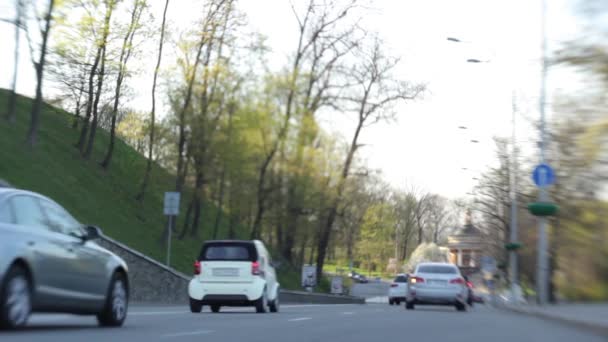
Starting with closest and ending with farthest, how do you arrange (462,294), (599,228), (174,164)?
(599,228) → (462,294) → (174,164)

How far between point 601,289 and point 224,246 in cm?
899

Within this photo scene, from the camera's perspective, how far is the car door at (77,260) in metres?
11.8

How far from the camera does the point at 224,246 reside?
23109 mm

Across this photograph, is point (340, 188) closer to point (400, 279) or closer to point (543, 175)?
point (400, 279)

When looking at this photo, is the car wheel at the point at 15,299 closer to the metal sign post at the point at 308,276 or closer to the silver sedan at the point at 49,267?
the silver sedan at the point at 49,267

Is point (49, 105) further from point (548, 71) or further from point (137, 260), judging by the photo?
point (548, 71)

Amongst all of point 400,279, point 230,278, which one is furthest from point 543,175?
point 400,279

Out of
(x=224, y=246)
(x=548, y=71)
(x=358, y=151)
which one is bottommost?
(x=224, y=246)

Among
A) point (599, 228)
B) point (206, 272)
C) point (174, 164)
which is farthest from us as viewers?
point (174, 164)

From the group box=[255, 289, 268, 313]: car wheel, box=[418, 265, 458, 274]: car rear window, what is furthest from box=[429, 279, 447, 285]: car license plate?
box=[255, 289, 268, 313]: car wheel

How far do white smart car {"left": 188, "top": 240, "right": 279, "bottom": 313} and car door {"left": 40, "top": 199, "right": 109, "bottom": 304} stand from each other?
965cm

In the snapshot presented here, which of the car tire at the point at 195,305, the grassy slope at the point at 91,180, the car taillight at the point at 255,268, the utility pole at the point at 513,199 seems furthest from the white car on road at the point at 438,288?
the grassy slope at the point at 91,180

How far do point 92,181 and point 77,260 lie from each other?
131 feet

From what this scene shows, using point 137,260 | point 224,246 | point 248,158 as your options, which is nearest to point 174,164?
point 248,158
